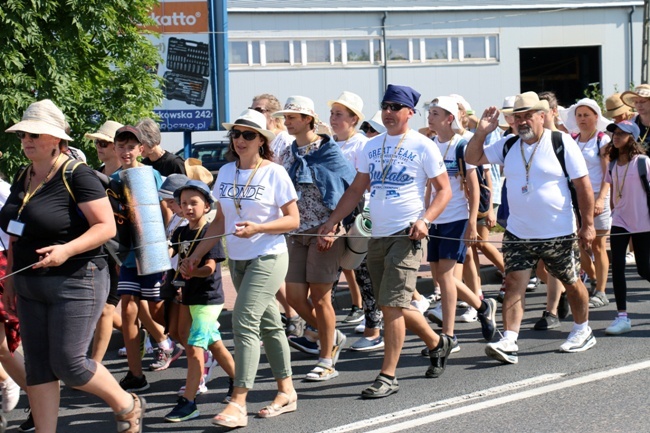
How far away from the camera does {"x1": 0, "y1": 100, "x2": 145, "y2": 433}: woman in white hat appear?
5.42m

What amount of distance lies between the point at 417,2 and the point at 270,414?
35536mm

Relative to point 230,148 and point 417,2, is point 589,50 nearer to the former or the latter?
point 417,2

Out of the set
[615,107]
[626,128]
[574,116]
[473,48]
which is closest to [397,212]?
[626,128]

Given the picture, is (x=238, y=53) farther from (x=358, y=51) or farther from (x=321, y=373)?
(x=321, y=373)

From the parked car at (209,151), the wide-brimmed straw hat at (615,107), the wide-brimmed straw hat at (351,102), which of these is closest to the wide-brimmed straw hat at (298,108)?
the wide-brimmed straw hat at (351,102)

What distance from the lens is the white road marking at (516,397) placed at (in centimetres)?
600

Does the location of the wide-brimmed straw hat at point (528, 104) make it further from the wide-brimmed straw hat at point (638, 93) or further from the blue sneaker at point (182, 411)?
the blue sneaker at point (182, 411)

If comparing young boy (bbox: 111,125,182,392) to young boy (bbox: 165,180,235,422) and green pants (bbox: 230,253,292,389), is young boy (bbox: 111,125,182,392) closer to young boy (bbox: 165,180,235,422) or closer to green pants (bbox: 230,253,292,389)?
young boy (bbox: 165,180,235,422)

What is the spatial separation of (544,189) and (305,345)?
2192 millimetres

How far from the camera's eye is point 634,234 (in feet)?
28.6

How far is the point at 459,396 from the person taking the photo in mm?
6629

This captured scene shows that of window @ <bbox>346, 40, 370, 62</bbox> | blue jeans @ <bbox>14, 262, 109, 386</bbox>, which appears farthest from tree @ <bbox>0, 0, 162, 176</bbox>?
window @ <bbox>346, 40, 370, 62</bbox>

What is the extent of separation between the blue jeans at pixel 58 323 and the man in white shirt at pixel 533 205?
300 centimetres

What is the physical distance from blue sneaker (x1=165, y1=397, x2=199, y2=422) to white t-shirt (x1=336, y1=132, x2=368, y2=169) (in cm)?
309
